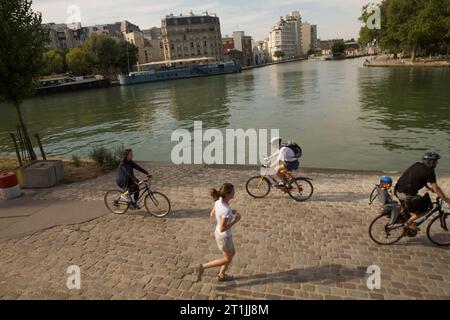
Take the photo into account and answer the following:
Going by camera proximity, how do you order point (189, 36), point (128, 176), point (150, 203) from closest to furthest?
1. point (128, 176)
2. point (150, 203)
3. point (189, 36)

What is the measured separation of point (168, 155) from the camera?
837 inches

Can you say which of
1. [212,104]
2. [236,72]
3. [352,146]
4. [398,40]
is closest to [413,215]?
[352,146]

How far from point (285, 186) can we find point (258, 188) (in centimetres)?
80

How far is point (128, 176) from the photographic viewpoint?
8469mm

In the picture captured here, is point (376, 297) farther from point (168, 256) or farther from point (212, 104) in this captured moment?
point (212, 104)

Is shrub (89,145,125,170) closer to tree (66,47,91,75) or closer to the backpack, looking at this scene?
the backpack

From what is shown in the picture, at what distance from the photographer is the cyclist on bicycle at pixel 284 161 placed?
897 centimetres

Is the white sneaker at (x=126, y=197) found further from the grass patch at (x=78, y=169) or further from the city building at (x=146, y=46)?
the city building at (x=146, y=46)

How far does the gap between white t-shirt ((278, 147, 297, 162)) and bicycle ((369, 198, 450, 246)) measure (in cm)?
261

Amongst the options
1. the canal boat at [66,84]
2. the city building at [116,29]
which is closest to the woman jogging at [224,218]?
the canal boat at [66,84]

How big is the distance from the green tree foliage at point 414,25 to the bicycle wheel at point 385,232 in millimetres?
71466

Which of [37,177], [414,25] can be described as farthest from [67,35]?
[37,177]

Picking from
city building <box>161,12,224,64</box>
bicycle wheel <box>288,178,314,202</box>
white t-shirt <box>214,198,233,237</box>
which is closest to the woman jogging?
white t-shirt <box>214,198,233,237</box>

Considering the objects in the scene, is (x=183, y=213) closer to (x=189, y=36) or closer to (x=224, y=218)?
(x=224, y=218)
